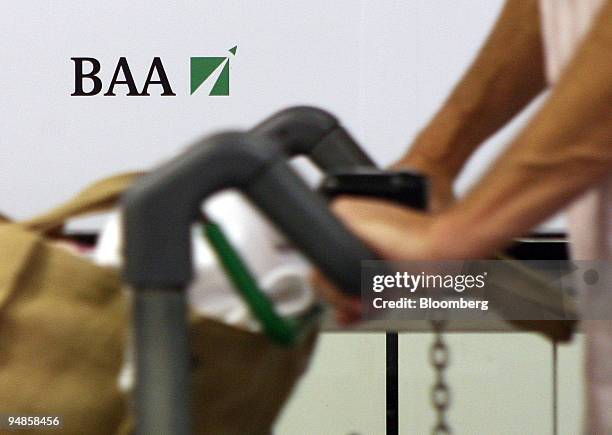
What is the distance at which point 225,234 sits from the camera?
0.62 metres

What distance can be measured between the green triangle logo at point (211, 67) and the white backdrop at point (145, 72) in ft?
0.03

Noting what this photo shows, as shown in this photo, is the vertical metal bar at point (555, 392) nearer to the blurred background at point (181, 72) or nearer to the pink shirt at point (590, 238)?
the pink shirt at point (590, 238)

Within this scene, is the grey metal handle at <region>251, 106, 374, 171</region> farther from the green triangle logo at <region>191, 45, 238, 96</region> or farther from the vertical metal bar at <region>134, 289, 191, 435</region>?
the green triangle logo at <region>191, 45, 238, 96</region>

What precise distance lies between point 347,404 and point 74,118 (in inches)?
23.2

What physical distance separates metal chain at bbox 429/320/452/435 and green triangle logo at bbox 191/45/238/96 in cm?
66

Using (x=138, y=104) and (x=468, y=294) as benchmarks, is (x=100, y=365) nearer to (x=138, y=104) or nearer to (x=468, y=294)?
(x=468, y=294)

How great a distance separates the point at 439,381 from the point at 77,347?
261 millimetres

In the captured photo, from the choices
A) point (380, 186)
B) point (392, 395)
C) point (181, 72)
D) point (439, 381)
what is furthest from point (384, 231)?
point (181, 72)

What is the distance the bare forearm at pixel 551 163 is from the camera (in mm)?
571

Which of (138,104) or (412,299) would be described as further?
(138,104)

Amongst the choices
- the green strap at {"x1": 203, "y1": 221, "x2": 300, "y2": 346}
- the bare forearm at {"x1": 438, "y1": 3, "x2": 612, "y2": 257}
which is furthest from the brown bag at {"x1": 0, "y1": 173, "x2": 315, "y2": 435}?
the bare forearm at {"x1": 438, "y1": 3, "x2": 612, "y2": 257}

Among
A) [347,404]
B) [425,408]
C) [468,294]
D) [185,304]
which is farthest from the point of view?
[347,404]

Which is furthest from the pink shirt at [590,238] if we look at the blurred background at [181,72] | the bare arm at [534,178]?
the blurred background at [181,72]

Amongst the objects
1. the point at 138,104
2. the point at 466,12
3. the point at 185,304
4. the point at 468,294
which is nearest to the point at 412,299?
the point at 468,294
